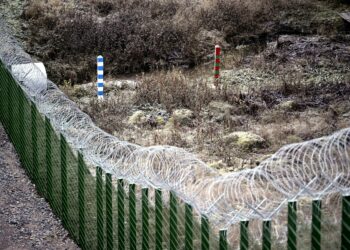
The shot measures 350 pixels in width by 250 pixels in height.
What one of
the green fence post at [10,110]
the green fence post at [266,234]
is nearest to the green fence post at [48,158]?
the green fence post at [10,110]

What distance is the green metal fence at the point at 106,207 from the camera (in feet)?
20.4

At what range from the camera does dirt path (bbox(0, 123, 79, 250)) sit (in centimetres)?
970

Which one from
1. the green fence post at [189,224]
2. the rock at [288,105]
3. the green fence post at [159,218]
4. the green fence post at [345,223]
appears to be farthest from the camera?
the rock at [288,105]

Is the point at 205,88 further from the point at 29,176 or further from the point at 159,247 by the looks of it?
the point at 159,247

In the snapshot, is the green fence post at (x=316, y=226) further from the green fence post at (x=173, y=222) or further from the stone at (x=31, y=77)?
the stone at (x=31, y=77)

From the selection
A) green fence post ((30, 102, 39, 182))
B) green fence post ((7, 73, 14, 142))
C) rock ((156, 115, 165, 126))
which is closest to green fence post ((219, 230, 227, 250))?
green fence post ((30, 102, 39, 182))

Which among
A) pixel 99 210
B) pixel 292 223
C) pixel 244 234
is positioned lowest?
pixel 99 210

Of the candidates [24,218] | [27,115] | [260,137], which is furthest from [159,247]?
[260,137]

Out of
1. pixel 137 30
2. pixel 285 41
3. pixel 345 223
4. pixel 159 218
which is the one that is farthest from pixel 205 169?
pixel 137 30

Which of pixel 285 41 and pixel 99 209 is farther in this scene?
pixel 285 41

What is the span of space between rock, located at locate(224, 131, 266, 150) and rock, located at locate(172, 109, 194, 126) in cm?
147

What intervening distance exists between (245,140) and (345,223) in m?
6.85

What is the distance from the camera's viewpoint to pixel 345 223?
226 inches

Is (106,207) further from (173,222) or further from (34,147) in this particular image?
(34,147)
